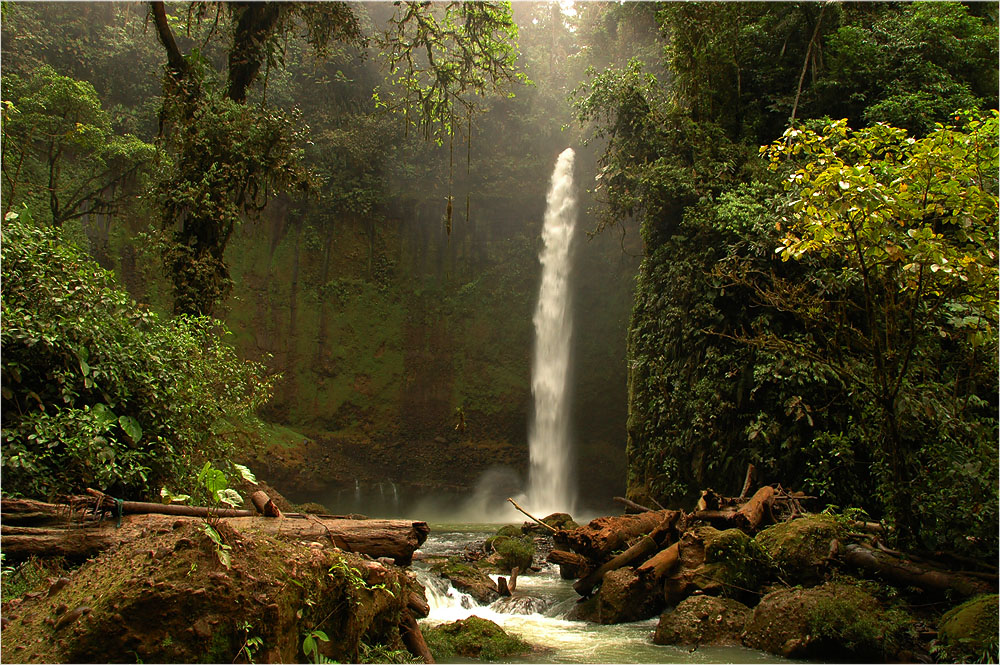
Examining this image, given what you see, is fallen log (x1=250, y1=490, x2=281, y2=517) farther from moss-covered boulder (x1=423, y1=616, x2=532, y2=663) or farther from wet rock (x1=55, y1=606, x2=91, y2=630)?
wet rock (x1=55, y1=606, x2=91, y2=630)

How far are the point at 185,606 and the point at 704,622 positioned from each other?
4654mm

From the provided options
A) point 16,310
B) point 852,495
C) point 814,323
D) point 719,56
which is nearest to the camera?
point 16,310

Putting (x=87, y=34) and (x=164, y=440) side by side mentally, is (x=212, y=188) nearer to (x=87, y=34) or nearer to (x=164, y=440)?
(x=164, y=440)

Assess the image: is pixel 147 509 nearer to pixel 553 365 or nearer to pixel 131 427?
pixel 131 427

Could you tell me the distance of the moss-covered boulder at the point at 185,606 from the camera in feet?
8.50

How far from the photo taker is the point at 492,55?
919 centimetres

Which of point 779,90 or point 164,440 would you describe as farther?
point 779,90

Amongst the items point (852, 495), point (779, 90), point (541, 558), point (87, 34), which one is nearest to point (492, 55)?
point (779, 90)

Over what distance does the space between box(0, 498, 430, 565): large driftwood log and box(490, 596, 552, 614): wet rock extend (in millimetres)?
3075

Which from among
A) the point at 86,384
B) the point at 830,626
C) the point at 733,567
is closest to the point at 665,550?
the point at 733,567

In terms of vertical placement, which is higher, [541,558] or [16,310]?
[16,310]

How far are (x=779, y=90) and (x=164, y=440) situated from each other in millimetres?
12275

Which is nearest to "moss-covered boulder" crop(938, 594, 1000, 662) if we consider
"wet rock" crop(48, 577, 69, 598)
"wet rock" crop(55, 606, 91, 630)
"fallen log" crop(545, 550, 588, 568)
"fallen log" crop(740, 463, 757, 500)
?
"fallen log" crop(545, 550, 588, 568)

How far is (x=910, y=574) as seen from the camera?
207 inches
